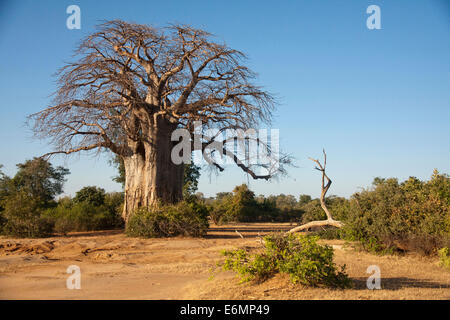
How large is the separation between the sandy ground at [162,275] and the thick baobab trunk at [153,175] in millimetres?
3499

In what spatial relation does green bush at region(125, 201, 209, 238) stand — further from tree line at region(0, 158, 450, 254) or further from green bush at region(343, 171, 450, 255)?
green bush at region(343, 171, 450, 255)

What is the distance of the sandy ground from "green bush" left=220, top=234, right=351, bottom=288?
0.18 meters

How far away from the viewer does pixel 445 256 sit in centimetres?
745

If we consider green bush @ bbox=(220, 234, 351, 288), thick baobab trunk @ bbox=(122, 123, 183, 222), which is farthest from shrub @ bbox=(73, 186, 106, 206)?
green bush @ bbox=(220, 234, 351, 288)

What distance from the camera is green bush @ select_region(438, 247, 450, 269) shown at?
7252mm

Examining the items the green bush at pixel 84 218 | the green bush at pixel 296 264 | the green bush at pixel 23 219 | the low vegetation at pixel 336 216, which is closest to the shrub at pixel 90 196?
the low vegetation at pixel 336 216

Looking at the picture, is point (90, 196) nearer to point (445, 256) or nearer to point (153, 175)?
point (153, 175)

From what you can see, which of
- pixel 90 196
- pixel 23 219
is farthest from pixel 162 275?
pixel 90 196

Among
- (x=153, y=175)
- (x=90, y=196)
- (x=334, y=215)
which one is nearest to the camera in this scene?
(x=334, y=215)

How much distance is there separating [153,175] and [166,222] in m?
2.22

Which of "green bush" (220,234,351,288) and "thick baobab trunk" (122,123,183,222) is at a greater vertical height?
"thick baobab trunk" (122,123,183,222)
